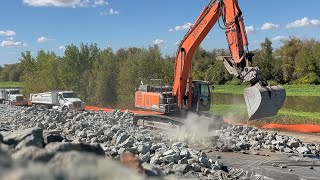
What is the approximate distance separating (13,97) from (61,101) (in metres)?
11.5

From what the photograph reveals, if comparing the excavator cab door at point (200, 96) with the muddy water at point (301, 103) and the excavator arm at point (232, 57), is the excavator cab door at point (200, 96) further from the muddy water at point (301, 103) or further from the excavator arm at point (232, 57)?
the muddy water at point (301, 103)

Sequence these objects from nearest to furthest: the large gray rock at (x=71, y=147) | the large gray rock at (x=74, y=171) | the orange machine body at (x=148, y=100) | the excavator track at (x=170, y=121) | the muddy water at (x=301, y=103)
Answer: the large gray rock at (x=74, y=171) → the large gray rock at (x=71, y=147) → the excavator track at (x=170, y=121) → the orange machine body at (x=148, y=100) → the muddy water at (x=301, y=103)

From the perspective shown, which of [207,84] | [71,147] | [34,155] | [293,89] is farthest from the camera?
[293,89]

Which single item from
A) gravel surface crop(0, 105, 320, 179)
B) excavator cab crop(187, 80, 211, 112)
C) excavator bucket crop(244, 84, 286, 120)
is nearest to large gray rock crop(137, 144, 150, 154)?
gravel surface crop(0, 105, 320, 179)

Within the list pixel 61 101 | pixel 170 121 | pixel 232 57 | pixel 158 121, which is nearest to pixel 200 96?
pixel 170 121

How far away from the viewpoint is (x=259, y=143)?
16.6 meters

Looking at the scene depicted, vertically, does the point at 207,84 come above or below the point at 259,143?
above

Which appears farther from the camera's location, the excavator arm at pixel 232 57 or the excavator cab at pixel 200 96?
the excavator cab at pixel 200 96

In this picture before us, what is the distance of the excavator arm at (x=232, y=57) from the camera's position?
46.4 ft

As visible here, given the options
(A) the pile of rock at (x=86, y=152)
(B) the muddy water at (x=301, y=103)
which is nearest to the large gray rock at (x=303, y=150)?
(A) the pile of rock at (x=86, y=152)

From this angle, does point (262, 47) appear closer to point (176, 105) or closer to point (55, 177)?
point (176, 105)

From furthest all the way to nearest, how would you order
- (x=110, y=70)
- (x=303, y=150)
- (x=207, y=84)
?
(x=110, y=70), (x=207, y=84), (x=303, y=150)

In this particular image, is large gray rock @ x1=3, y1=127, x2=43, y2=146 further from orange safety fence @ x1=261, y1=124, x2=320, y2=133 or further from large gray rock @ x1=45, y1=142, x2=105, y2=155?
orange safety fence @ x1=261, y1=124, x2=320, y2=133

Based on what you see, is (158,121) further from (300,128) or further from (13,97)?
(13,97)
